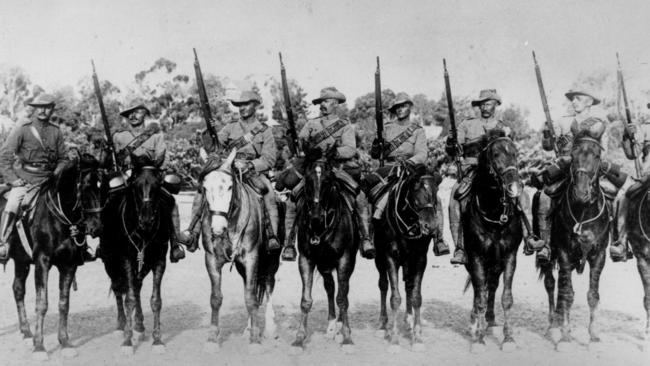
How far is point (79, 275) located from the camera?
49.6 ft

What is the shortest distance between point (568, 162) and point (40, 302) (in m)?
8.04

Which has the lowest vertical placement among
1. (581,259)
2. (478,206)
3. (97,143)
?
(581,259)

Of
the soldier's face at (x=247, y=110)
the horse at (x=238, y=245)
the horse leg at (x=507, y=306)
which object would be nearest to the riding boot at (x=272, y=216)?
the horse at (x=238, y=245)

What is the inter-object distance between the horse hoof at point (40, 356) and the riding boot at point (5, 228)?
5.69 feet

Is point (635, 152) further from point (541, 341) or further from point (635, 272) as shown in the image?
point (635, 272)

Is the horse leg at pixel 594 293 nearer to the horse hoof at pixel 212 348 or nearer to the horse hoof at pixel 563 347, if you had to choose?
the horse hoof at pixel 563 347

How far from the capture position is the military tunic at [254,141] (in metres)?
9.82

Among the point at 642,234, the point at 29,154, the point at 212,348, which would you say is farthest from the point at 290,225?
the point at 642,234

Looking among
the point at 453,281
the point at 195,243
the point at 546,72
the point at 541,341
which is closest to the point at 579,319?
the point at 541,341

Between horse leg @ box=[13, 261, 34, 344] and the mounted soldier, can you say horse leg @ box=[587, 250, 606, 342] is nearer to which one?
the mounted soldier

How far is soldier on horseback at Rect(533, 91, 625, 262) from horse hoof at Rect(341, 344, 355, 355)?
10.4ft

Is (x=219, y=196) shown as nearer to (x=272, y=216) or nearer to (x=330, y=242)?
(x=272, y=216)

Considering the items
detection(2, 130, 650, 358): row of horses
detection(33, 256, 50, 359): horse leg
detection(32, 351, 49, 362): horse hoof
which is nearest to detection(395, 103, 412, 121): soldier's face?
detection(2, 130, 650, 358): row of horses

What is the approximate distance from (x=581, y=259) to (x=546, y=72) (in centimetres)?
852
